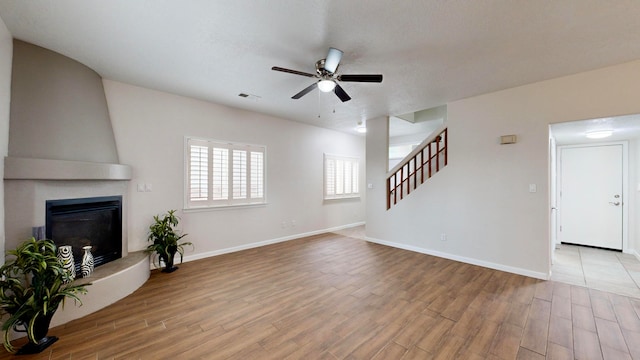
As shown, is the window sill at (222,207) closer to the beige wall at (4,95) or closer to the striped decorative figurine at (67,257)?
the striped decorative figurine at (67,257)

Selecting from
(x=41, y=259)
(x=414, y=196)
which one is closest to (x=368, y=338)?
(x=41, y=259)

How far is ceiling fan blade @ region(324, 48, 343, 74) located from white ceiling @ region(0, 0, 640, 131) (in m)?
0.12

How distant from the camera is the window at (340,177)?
6.59 meters

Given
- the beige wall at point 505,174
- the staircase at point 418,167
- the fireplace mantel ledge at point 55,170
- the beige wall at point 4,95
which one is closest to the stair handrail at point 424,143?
the staircase at point 418,167

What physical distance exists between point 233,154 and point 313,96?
193 cm

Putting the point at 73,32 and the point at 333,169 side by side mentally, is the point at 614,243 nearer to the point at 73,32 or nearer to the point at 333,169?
the point at 333,169

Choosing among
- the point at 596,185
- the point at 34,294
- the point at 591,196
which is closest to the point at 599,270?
the point at 591,196

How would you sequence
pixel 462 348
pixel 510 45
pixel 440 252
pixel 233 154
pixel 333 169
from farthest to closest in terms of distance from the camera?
pixel 333 169
pixel 233 154
pixel 440 252
pixel 510 45
pixel 462 348

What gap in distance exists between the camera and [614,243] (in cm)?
464

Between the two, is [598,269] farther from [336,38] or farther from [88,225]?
[88,225]

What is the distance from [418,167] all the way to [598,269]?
305 centimetres

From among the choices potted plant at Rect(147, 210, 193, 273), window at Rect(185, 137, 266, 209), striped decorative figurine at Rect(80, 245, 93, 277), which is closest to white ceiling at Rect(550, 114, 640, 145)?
window at Rect(185, 137, 266, 209)

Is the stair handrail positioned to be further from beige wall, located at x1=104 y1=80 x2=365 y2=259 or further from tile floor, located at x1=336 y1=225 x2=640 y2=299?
tile floor, located at x1=336 y1=225 x2=640 y2=299

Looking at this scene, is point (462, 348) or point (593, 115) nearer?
point (462, 348)
